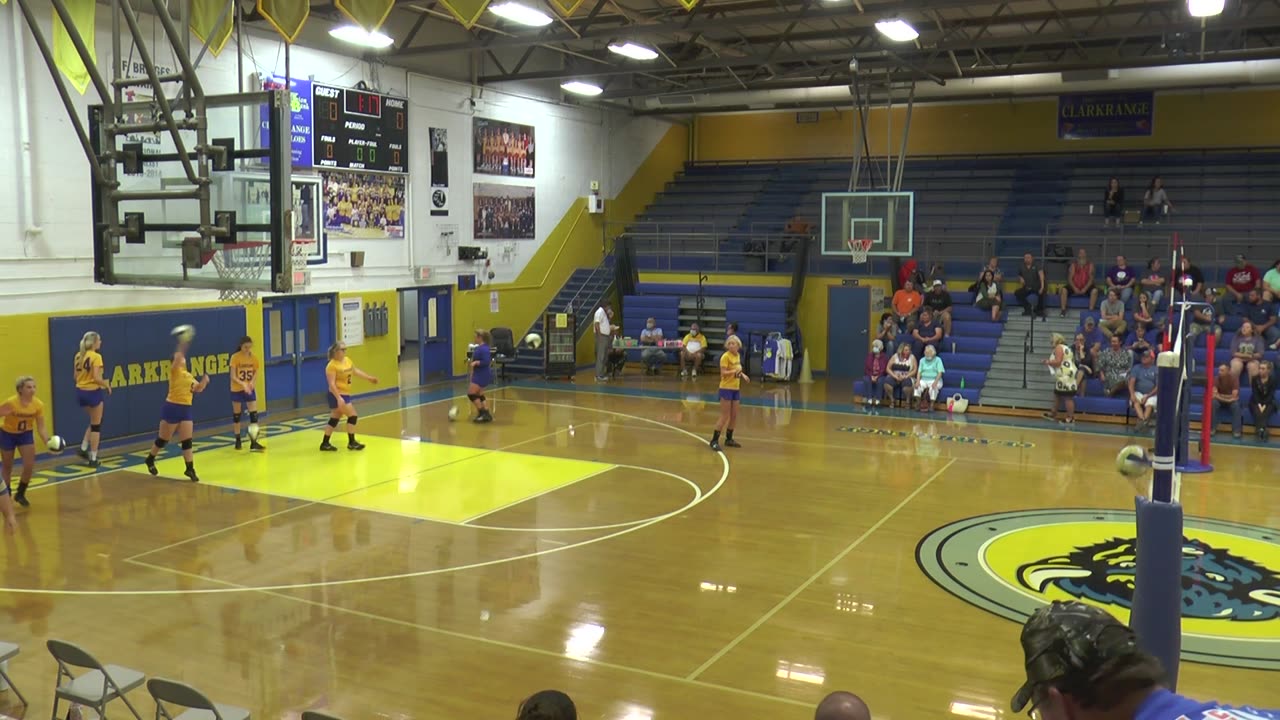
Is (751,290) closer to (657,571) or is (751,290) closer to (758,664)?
(657,571)

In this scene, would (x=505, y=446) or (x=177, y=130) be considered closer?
(x=177, y=130)

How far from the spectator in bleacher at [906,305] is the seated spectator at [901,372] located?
1.72 meters

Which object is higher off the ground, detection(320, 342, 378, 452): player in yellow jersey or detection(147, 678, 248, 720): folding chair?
detection(320, 342, 378, 452): player in yellow jersey


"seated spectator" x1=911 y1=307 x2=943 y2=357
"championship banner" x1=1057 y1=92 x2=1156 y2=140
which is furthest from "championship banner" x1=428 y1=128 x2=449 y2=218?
"championship banner" x1=1057 y1=92 x2=1156 y2=140

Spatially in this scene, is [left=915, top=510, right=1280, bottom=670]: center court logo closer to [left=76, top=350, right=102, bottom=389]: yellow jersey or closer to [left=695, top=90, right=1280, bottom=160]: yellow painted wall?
[left=76, top=350, right=102, bottom=389]: yellow jersey

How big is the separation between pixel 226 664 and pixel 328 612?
1266mm

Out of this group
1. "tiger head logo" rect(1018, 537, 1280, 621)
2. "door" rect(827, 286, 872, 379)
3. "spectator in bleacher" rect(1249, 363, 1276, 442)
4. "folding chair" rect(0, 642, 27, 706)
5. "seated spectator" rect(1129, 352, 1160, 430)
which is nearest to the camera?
"folding chair" rect(0, 642, 27, 706)

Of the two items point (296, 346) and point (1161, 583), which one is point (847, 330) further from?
point (1161, 583)

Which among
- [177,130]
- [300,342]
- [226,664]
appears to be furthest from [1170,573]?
[300,342]

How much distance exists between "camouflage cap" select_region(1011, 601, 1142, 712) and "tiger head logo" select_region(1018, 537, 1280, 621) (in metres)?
7.95

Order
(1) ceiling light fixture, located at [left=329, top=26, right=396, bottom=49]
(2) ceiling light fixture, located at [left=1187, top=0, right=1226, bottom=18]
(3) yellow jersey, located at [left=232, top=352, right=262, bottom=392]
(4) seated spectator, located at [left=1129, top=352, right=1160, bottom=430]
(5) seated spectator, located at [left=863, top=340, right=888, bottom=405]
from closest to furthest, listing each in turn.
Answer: (2) ceiling light fixture, located at [left=1187, top=0, right=1226, bottom=18], (3) yellow jersey, located at [left=232, top=352, right=262, bottom=392], (4) seated spectator, located at [left=1129, top=352, right=1160, bottom=430], (1) ceiling light fixture, located at [left=329, top=26, right=396, bottom=49], (5) seated spectator, located at [left=863, top=340, right=888, bottom=405]

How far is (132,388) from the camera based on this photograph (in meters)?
16.6

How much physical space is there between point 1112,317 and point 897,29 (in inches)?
266

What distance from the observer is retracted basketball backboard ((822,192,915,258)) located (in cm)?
2183
